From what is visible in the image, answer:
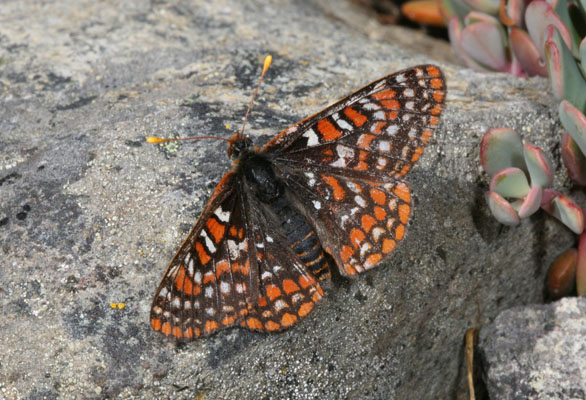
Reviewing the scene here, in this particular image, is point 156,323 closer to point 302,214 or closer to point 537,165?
point 302,214

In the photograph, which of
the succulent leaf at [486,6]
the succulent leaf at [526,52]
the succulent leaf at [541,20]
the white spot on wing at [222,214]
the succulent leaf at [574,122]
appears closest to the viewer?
the white spot on wing at [222,214]

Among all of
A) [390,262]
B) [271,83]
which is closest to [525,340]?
[390,262]

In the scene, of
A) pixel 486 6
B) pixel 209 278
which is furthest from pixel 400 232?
pixel 486 6

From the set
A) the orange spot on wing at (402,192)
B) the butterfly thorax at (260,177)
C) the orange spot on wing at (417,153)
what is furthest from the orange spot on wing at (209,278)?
the orange spot on wing at (417,153)

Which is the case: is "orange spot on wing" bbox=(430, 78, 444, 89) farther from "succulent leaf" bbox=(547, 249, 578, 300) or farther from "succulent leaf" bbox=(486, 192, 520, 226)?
"succulent leaf" bbox=(547, 249, 578, 300)

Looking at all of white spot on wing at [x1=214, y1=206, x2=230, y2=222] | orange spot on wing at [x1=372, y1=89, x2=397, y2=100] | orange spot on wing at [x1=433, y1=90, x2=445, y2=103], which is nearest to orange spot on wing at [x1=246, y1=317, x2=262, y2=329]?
white spot on wing at [x1=214, y1=206, x2=230, y2=222]

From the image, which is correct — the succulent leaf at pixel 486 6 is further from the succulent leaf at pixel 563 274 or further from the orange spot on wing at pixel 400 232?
the orange spot on wing at pixel 400 232
